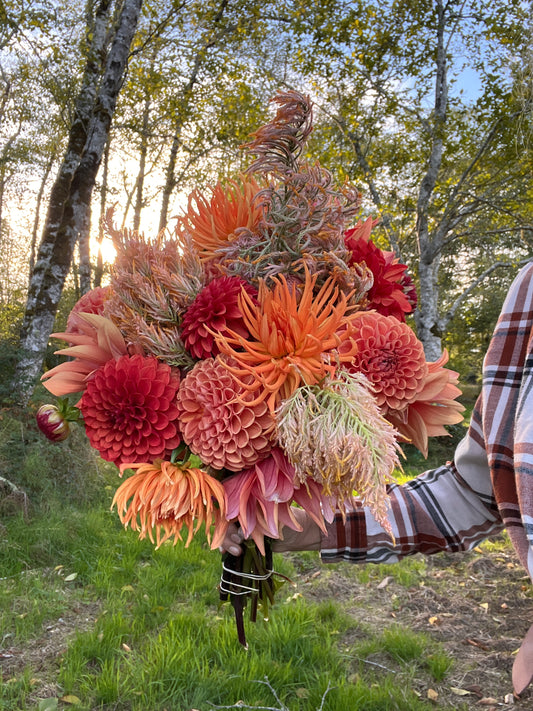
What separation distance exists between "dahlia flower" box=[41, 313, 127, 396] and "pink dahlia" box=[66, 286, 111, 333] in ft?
0.23

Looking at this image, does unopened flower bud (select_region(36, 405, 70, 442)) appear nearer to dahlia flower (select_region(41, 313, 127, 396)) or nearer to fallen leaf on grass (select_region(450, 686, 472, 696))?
dahlia flower (select_region(41, 313, 127, 396))

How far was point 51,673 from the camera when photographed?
2.58m

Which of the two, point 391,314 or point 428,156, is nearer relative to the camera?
point 391,314

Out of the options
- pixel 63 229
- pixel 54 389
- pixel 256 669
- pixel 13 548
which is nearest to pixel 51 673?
pixel 256 669

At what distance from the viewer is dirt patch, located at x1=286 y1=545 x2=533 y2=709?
2.71 meters

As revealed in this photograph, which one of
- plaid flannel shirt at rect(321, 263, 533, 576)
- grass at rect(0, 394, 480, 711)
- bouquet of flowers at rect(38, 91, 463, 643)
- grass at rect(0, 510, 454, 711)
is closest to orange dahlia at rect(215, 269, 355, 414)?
bouquet of flowers at rect(38, 91, 463, 643)

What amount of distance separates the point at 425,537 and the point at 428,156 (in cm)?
951

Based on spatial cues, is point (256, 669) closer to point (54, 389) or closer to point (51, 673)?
point (51, 673)

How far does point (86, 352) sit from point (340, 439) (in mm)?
656

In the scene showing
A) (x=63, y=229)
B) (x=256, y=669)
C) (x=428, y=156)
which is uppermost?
(x=428, y=156)

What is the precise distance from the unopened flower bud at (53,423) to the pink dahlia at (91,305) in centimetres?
22

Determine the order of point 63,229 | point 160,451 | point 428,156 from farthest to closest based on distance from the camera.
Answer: point 428,156 < point 63,229 < point 160,451

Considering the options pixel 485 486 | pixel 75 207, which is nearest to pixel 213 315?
pixel 485 486

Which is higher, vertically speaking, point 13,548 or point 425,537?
point 425,537
